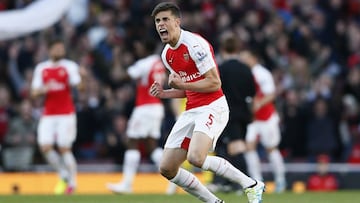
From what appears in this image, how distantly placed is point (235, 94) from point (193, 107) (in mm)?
5075

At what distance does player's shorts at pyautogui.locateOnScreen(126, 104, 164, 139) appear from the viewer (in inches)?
776

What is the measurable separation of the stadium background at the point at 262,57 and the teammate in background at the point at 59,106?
2858 millimetres

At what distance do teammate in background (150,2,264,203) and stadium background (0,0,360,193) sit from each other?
30.4 ft

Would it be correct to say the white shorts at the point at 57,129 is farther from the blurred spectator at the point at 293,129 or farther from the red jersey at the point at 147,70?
the blurred spectator at the point at 293,129

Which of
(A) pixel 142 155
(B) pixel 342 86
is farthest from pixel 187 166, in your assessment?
(B) pixel 342 86

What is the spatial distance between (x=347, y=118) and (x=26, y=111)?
638 cm

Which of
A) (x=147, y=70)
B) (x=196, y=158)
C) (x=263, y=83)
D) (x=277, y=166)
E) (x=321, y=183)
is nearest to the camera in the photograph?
(x=196, y=158)

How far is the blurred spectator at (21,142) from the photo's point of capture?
2238 centimetres

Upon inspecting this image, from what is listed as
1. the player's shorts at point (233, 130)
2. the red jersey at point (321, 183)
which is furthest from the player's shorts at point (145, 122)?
the red jersey at point (321, 183)

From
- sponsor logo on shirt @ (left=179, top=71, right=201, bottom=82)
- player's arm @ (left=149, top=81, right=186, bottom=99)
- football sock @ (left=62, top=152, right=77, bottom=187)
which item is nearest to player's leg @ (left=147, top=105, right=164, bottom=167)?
football sock @ (left=62, top=152, right=77, bottom=187)

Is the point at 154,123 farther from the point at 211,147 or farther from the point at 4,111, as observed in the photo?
the point at 211,147

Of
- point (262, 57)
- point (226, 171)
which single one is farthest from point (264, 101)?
point (226, 171)

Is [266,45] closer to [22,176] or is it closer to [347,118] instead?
[347,118]

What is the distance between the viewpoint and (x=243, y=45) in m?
24.2
